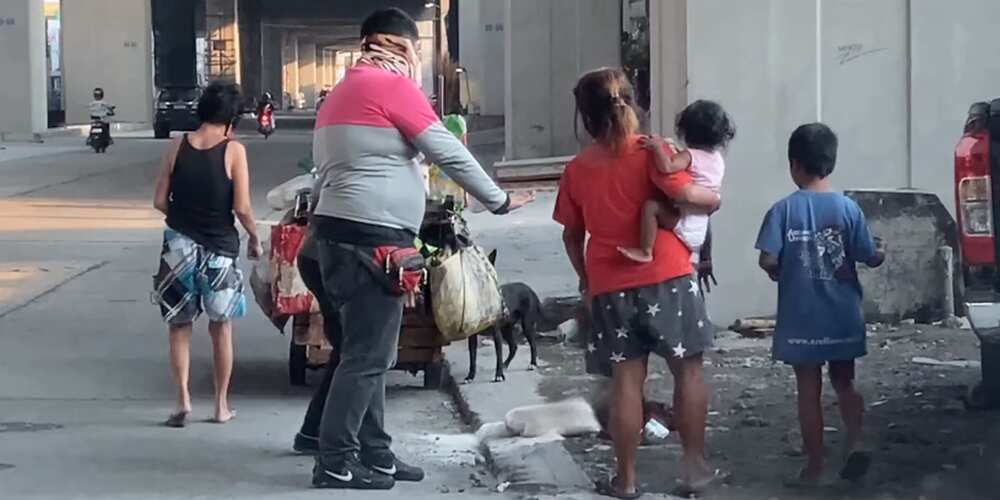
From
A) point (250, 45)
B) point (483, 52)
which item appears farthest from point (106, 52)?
point (250, 45)

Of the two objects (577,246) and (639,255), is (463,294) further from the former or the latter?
(639,255)

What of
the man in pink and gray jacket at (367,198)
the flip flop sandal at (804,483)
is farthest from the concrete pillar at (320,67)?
the flip flop sandal at (804,483)

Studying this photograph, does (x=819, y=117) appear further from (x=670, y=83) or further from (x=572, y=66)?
(x=572, y=66)

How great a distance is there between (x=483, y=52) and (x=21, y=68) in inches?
541

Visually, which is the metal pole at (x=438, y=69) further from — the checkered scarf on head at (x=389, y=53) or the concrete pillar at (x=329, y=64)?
the concrete pillar at (x=329, y=64)

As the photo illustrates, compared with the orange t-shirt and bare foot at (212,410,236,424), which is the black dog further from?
the orange t-shirt

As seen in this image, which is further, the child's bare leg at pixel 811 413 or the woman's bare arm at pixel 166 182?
the woman's bare arm at pixel 166 182

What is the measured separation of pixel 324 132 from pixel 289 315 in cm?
241

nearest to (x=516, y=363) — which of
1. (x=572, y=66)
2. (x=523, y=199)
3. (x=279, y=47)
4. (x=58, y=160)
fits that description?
(x=523, y=199)

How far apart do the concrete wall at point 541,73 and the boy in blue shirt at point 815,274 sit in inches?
936

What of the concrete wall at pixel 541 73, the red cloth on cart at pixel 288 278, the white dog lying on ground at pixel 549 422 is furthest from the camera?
the concrete wall at pixel 541 73

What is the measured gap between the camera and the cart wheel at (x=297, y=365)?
32.4 feet

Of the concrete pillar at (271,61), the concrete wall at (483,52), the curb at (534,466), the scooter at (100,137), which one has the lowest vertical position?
the curb at (534,466)

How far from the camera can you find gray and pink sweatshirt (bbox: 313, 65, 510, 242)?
23.2ft
